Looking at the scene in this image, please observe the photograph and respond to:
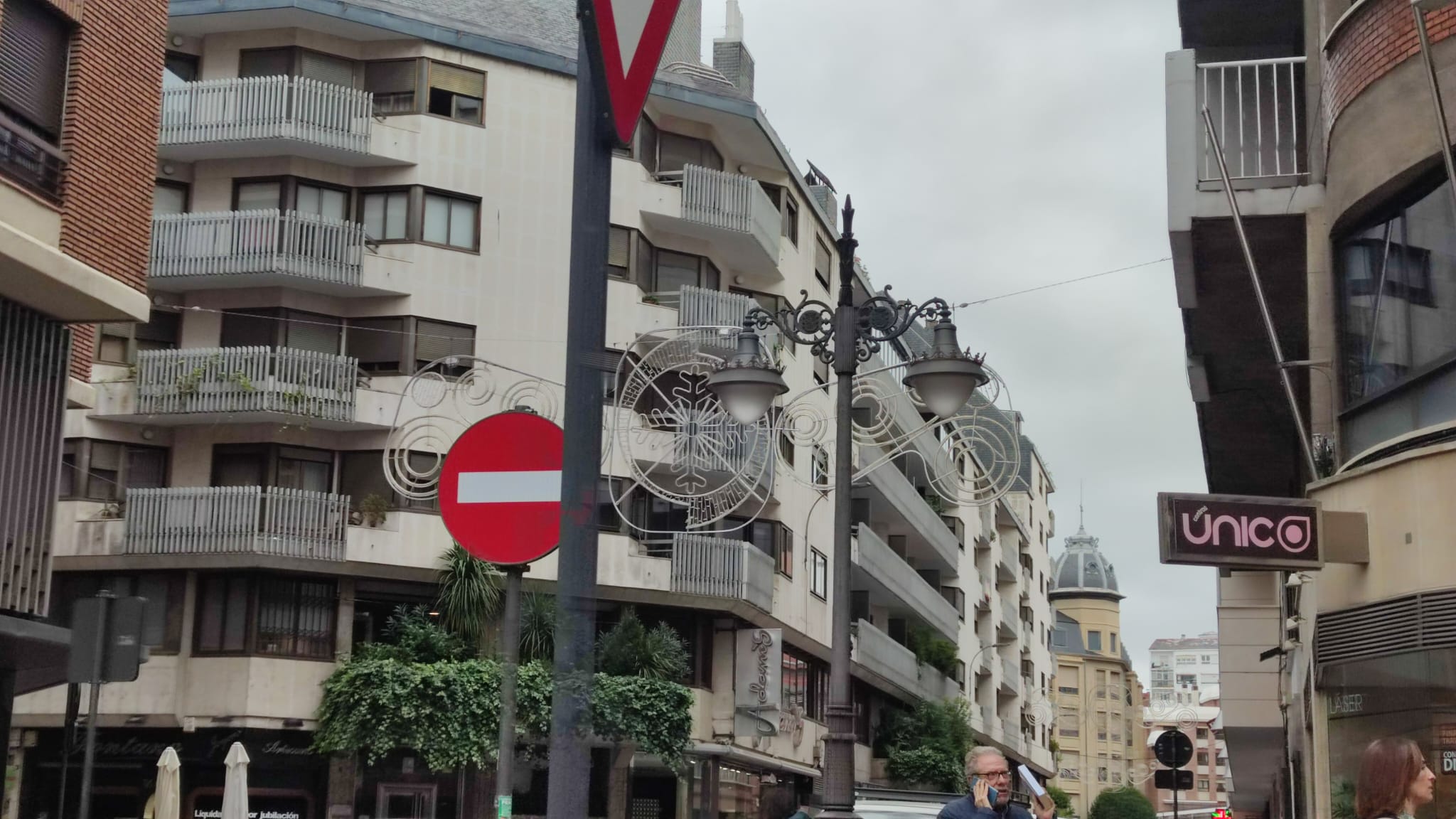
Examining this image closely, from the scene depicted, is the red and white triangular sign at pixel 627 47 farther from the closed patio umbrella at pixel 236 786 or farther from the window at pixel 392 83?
the window at pixel 392 83

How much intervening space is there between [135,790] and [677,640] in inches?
437

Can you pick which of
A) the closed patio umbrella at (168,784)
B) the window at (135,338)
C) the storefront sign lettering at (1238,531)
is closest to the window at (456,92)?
the window at (135,338)

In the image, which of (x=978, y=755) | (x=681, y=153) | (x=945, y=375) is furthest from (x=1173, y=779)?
(x=681, y=153)

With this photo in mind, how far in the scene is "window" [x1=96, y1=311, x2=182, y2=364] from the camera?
35406 mm

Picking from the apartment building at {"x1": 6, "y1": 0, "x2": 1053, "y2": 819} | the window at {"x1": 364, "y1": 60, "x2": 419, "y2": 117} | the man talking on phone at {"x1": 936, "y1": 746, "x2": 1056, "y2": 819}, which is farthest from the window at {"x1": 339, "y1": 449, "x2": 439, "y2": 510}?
the man talking on phone at {"x1": 936, "y1": 746, "x2": 1056, "y2": 819}

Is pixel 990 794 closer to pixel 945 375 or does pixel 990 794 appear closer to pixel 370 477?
pixel 945 375

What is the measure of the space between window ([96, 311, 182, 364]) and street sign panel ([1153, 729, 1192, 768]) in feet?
77.5

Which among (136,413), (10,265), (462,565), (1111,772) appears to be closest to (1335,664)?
(10,265)

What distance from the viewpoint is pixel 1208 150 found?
51.7 feet

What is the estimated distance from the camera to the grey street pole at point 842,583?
13961 mm

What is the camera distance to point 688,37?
45.9 meters

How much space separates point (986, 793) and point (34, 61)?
12.0 metres

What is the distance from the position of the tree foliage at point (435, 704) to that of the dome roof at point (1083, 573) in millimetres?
136116

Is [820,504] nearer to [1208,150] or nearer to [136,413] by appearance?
[136,413]
